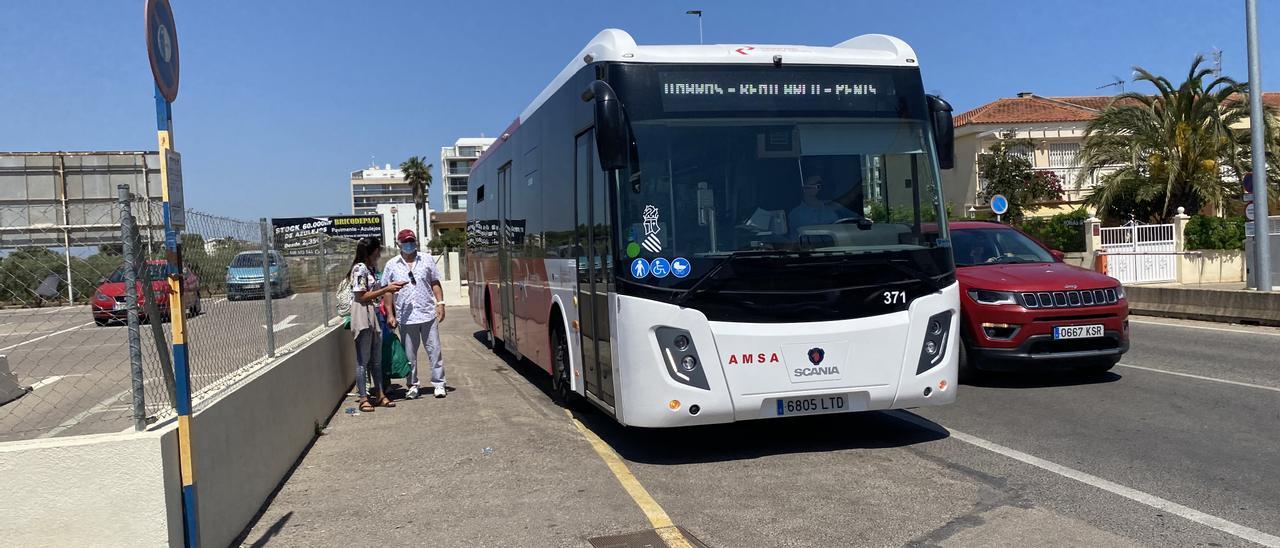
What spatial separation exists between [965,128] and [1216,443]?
46797 mm

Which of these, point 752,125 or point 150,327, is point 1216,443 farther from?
point 150,327

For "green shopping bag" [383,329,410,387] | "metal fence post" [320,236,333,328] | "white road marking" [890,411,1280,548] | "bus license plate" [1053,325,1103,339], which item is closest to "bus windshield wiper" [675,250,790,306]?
"white road marking" [890,411,1280,548]

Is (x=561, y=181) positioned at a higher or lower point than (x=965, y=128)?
lower

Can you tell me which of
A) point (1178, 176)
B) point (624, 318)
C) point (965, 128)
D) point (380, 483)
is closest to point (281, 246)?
point (380, 483)

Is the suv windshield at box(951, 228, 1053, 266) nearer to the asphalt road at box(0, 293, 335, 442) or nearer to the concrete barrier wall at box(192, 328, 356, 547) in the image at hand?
the concrete barrier wall at box(192, 328, 356, 547)

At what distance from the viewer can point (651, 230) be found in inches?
264

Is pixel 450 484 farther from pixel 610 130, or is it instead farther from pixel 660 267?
pixel 610 130

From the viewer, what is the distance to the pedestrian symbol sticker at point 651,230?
6680 millimetres

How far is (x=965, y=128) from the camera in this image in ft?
168

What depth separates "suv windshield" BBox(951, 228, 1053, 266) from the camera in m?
11.0

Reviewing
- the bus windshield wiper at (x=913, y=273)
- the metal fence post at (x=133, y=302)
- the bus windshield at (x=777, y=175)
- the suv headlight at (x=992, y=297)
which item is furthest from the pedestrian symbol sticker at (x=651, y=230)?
the suv headlight at (x=992, y=297)

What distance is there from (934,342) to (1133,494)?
174 centimetres

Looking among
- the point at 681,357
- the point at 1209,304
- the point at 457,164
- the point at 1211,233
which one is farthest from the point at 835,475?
the point at 457,164

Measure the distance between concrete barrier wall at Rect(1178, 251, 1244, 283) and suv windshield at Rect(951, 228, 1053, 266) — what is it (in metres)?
19.9
